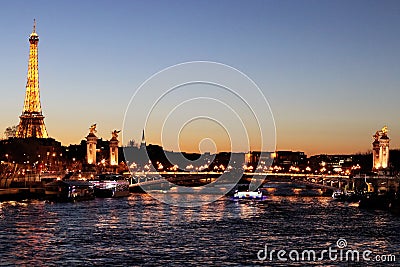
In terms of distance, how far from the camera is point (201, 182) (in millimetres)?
129375

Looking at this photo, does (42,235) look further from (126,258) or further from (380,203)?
(380,203)

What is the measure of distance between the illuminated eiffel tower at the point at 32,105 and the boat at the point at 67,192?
111 ft

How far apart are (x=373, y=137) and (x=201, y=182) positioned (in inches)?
1223

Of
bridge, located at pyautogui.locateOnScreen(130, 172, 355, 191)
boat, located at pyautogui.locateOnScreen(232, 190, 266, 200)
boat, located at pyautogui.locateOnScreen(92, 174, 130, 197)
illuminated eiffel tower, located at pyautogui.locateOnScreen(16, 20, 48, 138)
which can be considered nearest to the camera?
boat, located at pyautogui.locateOnScreen(232, 190, 266, 200)

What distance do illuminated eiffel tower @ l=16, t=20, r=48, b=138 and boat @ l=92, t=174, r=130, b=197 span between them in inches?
1046

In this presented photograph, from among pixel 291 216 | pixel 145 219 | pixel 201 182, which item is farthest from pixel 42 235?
pixel 201 182

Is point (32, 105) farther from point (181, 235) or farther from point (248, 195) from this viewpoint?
point (181, 235)

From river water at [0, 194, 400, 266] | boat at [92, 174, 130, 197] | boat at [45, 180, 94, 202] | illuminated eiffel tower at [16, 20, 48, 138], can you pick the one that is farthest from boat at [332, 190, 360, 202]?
illuminated eiffel tower at [16, 20, 48, 138]

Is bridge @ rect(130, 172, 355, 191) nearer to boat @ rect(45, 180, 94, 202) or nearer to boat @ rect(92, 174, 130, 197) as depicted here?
boat @ rect(92, 174, 130, 197)

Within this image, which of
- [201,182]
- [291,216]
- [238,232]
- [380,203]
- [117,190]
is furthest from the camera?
[201,182]

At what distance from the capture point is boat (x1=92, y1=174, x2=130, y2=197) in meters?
79.4

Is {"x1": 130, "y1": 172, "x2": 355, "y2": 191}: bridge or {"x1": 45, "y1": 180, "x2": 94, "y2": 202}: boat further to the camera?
{"x1": 130, "y1": 172, "x2": 355, "y2": 191}: bridge

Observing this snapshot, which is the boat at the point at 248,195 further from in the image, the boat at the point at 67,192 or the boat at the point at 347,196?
the boat at the point at 67,192

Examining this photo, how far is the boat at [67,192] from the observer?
67.7m
